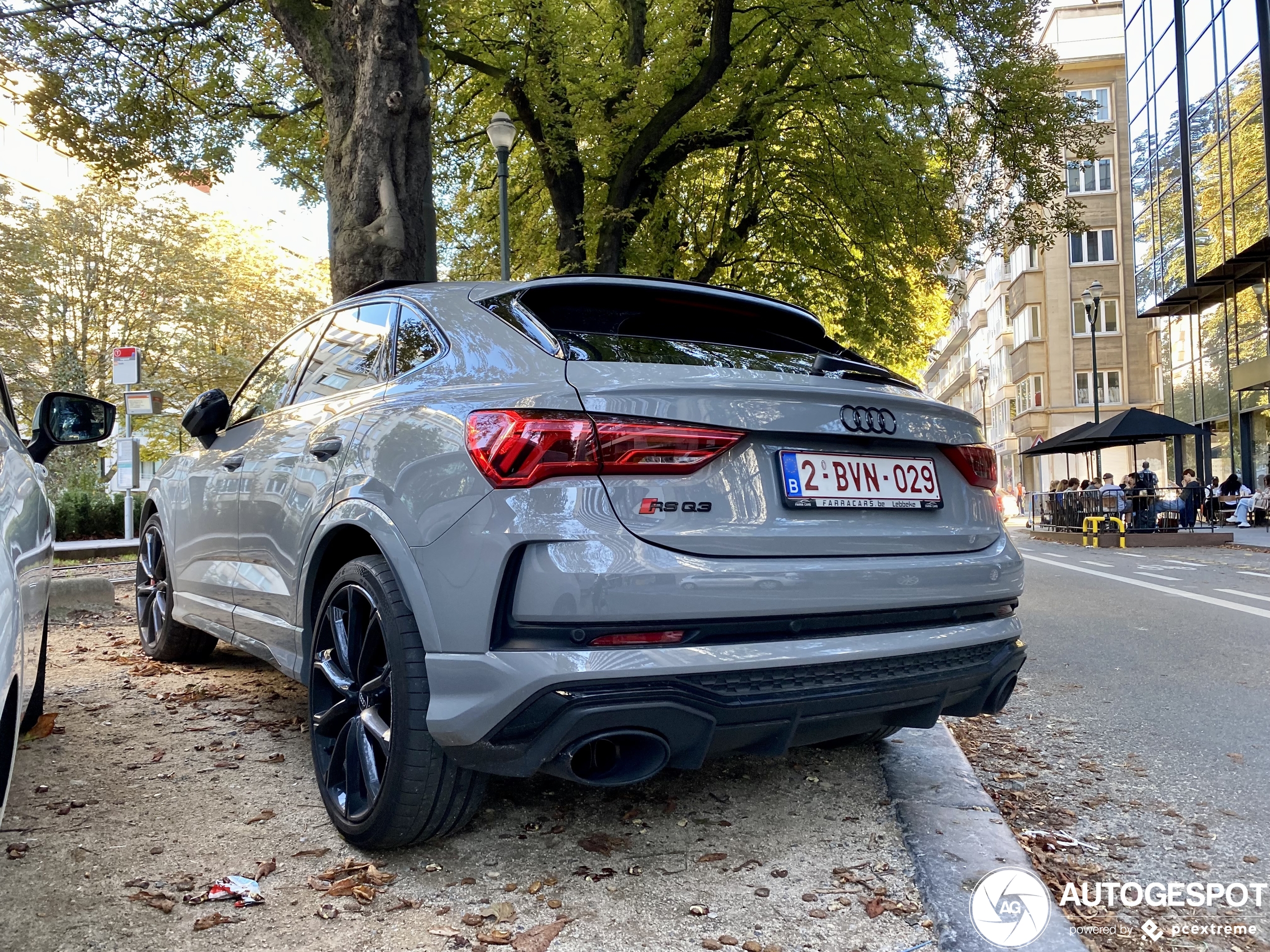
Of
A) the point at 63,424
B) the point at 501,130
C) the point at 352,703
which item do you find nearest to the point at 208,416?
the point at 63,424

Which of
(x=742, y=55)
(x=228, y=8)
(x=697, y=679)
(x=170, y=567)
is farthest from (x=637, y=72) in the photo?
(x=697, y=679)

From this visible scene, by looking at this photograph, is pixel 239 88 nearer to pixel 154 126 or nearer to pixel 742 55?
pixel 154 126

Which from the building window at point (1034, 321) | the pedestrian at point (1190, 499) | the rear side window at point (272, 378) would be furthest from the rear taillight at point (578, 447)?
the building window at point (1034, 321)

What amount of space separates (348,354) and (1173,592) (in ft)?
29.9

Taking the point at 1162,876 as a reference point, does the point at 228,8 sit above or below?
above

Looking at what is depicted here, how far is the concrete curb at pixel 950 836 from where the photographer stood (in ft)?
7.28

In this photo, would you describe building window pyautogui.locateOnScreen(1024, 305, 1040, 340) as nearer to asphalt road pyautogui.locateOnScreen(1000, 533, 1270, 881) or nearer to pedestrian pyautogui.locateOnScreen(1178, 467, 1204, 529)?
pedestrian pyautogui.locateOnScreen(1178, 467, 1204, 529)

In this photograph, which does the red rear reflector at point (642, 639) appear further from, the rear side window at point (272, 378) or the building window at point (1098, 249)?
the building window at point (1098, 249)

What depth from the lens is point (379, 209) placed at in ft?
23.2

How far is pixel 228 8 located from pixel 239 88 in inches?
163

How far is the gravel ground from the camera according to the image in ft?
7.46

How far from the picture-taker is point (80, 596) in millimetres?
7695

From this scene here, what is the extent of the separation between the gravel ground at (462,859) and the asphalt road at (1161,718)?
0.81 m

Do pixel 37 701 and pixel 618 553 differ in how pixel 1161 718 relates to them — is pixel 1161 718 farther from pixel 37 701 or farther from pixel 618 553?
pixel 37 701
